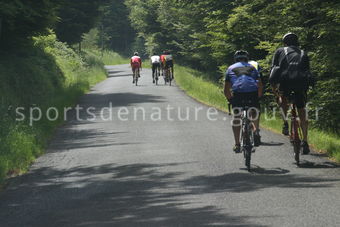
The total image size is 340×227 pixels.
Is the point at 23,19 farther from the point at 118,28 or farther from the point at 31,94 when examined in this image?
the point at 118,28

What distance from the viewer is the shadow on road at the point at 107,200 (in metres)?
7.25

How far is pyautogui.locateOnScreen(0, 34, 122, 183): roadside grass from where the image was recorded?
41.1 ft

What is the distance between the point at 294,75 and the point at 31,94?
14015 mm

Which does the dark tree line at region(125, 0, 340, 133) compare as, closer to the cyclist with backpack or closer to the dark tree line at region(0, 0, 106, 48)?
the cyclist with backpack

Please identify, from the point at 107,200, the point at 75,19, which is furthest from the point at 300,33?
the point at 75,19

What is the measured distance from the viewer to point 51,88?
25.6 metres

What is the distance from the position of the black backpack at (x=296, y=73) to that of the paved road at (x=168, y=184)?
1311 millimetres

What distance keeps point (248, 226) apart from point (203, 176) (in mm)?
3269

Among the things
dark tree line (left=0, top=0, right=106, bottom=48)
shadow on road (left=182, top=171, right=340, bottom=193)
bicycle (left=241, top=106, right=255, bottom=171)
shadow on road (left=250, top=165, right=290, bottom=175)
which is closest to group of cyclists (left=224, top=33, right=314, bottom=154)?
bicycle (left=241, top=106, right=255, bottom=171)

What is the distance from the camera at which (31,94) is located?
902 inches

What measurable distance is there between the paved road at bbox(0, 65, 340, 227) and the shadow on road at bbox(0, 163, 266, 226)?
12mm

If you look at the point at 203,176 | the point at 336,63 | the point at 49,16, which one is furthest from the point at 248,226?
the point at 49,16

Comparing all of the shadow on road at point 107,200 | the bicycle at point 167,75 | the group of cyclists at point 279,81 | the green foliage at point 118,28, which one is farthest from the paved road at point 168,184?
the green foliage at point 118,28

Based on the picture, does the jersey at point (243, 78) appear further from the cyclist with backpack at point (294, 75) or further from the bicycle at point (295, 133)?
the bicycle at point (295, 133)
